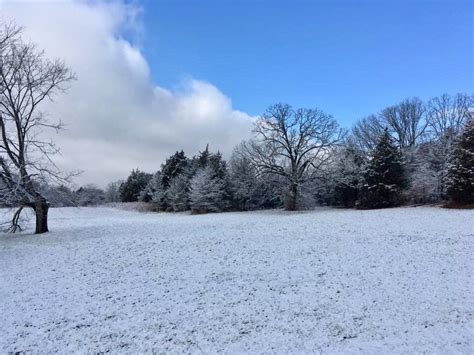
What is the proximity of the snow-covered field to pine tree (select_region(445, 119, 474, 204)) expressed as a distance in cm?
1194

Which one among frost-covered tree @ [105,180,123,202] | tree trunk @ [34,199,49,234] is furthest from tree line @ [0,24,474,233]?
frost-covered tree @ [105,180,123,202]

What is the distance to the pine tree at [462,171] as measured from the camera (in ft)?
72.0

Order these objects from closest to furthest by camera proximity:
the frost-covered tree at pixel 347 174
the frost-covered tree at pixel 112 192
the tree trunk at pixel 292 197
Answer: the tree trunk at pixel 292 197
the frost-covered tree at pixel 347 174
the frost-covered tree at pixel 112 192

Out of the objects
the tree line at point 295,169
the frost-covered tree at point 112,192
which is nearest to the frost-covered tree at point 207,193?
the tree line at point 295,169

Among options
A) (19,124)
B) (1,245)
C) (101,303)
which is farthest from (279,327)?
(19,124)

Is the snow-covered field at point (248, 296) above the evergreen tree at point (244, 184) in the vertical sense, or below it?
below

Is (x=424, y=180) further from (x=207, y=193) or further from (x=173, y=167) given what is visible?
(x=173, y=167)

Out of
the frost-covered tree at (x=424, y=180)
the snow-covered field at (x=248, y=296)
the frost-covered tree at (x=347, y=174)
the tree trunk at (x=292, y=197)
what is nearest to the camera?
the snow-covered field at (x=248, y=296)

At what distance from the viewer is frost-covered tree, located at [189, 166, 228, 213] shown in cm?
3531

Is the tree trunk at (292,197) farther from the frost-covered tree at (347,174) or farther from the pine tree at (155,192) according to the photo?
the pine tree at (155,192)

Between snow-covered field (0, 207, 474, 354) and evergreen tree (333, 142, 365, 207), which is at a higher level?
evergreen tree (333, 142, 365, 207)

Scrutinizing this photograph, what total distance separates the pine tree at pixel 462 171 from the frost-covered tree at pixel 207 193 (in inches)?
849

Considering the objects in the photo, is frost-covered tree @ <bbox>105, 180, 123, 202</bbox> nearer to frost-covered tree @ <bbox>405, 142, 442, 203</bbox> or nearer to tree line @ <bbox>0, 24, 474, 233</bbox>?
tree line @ <bbox>0, 24, 474, 233</bbox>

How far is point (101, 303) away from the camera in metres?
7.42
